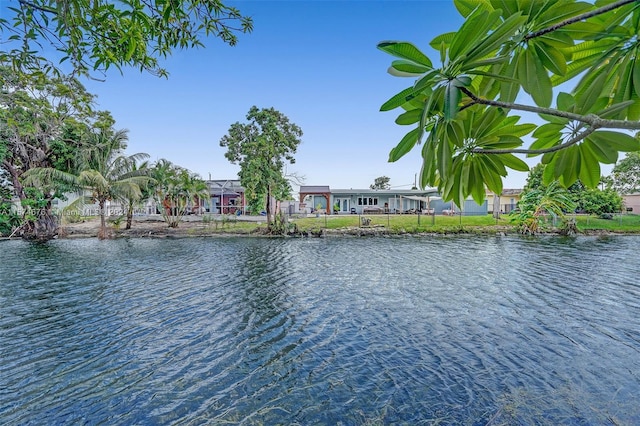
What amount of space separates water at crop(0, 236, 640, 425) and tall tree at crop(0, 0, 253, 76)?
13.2 ft

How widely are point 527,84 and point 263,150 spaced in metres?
21.4

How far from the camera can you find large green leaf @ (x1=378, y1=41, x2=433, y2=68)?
3.76 ft

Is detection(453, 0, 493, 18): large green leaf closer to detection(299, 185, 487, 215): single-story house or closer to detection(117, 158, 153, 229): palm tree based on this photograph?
detection(117, 158, 153, 229): palm tree

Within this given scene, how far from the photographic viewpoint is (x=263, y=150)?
21594 millimetres

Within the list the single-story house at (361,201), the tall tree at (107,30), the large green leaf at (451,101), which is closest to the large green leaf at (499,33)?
the large green leaf at (451,101)

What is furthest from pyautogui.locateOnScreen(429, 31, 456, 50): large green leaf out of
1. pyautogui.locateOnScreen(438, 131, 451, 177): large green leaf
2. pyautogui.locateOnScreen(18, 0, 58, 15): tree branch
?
pyautogui.locateOnScreen(18, 0, 58, 15): tree branch

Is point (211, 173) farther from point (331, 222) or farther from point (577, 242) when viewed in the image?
point (577, 242)

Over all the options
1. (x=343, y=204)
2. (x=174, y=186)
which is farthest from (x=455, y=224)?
(x=174, y=186)

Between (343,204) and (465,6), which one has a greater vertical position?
(465,6)

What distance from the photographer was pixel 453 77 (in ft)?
3.70

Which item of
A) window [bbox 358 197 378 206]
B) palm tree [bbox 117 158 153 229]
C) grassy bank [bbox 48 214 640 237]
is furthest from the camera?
window [bbox 358 197 378 206]

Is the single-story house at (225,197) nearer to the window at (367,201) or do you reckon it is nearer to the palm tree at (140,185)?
the palm tree at (140,185)

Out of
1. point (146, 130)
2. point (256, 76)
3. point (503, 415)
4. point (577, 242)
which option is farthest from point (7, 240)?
point (577, 242)

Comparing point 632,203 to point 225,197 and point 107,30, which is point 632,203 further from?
point 107,30
